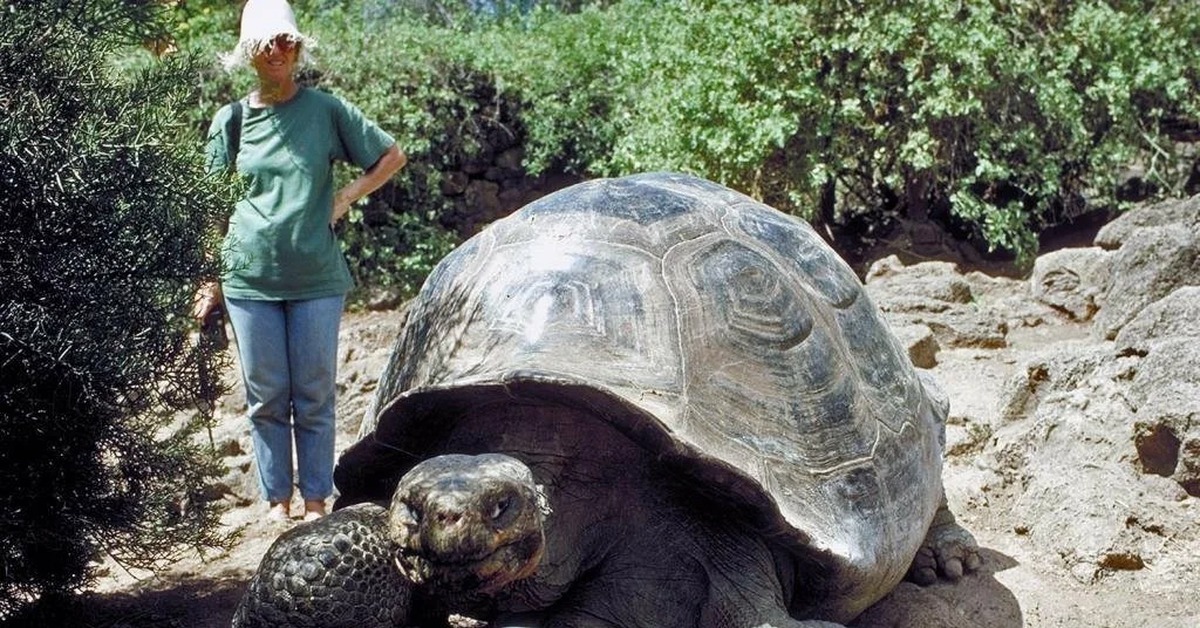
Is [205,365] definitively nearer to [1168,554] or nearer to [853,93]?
[1168,554]

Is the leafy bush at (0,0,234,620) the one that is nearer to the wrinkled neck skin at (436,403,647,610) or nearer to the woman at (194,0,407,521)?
the woman at (194,0,407,521)

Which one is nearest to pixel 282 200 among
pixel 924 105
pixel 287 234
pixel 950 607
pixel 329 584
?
pixel 287 234

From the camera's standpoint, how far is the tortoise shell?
7.36 feet

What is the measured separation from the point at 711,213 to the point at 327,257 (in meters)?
1.42

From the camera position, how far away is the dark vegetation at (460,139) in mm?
2654

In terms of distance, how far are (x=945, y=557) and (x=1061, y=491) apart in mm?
421

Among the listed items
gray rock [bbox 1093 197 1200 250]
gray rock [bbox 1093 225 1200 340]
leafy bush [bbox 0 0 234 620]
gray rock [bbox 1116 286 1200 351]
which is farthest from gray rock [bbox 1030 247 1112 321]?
leafy bush [bbox 0 0 234 620]

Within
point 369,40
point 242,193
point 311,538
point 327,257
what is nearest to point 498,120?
point 369,40

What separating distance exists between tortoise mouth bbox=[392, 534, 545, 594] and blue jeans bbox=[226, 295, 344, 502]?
1.72m

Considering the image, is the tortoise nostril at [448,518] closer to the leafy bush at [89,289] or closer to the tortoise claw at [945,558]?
the leafy bush at [89,289]

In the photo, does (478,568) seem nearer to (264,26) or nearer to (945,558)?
(945,558)

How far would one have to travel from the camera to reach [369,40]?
9.43 m

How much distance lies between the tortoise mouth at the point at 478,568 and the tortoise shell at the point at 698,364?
0.92 ft

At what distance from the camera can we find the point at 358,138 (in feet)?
12.4
